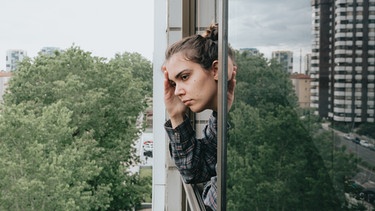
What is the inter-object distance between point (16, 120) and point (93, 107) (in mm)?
786

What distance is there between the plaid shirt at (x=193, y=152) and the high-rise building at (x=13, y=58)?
4.86m

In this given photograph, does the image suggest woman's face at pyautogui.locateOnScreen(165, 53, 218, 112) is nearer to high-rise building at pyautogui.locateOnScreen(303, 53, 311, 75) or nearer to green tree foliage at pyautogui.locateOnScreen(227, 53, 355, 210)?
green tree foliage at pyautogui.locateOnScreen(227, 53, 355, 210)

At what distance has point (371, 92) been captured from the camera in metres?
0.26

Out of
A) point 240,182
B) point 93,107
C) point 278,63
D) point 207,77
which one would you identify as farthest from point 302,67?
point 93,107

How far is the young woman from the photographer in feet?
2.78

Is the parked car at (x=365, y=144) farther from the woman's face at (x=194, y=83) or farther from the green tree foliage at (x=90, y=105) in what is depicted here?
the green tree foliage at (x=90, y=105)

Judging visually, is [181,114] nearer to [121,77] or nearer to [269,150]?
[269,150]

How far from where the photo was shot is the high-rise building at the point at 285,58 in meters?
0.39

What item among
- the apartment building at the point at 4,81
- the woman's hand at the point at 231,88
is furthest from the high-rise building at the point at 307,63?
the apartment building at the point at 4,81

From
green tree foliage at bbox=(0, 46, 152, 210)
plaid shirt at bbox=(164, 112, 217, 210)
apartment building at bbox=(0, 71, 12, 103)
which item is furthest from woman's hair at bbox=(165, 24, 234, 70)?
apartment building at bbox=(0, 71, 12, 103)

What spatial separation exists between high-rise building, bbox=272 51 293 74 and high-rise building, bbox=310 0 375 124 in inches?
2.1

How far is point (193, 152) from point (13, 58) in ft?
17.0

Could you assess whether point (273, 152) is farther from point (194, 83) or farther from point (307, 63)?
point (194, 83)

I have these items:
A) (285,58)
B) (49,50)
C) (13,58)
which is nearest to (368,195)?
(285,58)
